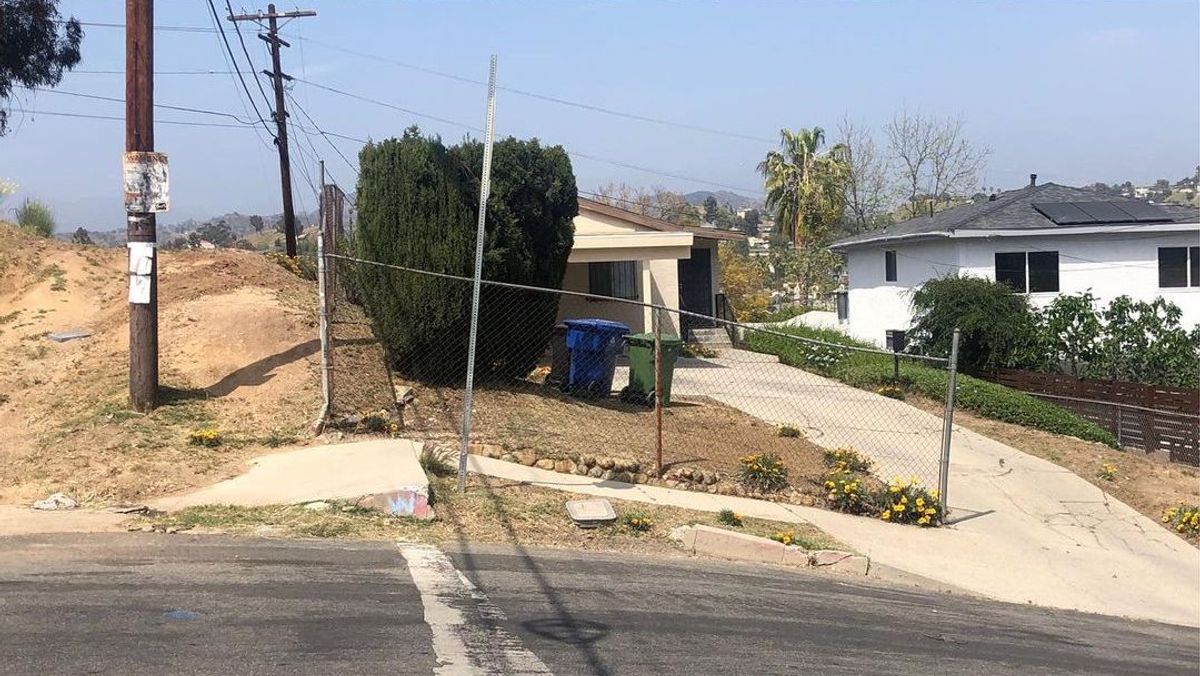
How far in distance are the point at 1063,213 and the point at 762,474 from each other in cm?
1900

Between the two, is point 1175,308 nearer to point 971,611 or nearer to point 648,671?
point 971,611

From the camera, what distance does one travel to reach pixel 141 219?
10.1m

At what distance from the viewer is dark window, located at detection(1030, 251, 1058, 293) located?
25.3 metres

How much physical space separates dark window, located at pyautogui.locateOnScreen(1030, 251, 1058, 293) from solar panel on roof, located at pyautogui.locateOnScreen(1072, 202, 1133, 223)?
53.6 inches

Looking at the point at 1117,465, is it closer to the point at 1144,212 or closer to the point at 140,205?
the point at 140,205

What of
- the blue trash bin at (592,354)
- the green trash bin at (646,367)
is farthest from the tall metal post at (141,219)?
the green trash bin at (646,367)

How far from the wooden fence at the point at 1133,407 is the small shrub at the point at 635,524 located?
11.4m

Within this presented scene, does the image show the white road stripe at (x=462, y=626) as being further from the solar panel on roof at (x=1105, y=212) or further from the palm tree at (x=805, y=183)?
A: the palm tree at (x=805, y=183)

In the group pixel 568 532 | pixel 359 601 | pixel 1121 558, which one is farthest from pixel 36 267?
pixel 1121 558

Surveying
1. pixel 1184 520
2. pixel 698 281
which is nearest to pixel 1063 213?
pixel 698 281

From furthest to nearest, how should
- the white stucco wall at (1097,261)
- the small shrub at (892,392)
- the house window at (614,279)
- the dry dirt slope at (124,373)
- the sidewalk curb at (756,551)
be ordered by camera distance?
the white stucco wall at (1097,261)
the house window at (614,279)
the small shrub at (892,392)
the dry dirt slope at (124,373)
the sidewalk curb at (756,551)

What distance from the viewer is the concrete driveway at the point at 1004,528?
880 cm

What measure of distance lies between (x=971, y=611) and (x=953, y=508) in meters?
3.87

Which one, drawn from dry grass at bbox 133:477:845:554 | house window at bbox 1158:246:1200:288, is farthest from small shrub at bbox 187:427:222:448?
house window at bbox 1158:246:1200:288
